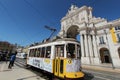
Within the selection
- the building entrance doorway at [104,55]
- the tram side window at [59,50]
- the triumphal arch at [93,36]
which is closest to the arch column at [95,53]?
the triumphal arch at [93,36]

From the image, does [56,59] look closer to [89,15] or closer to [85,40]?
[85,40]

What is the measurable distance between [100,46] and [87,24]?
28.8ft

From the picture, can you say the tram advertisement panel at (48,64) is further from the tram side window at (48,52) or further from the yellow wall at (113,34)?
the yellow wall at (113,34)

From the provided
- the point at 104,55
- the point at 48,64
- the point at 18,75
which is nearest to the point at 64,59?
the point at 48,64

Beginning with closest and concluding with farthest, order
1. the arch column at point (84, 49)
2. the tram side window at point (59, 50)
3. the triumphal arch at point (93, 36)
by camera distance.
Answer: the tram side window at point (59, 50) → the triumphal arch at point (93, 36) → the arch column at point (84, 49)

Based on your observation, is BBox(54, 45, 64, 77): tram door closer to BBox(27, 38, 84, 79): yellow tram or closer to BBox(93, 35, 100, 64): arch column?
BBox(27, 38, 84, 79): yellow tram

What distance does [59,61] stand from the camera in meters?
7.01

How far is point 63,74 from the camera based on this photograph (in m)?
6.48

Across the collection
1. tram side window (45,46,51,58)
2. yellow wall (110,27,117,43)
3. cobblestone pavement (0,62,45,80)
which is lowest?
cobblestone pavement (0,62,45,80)

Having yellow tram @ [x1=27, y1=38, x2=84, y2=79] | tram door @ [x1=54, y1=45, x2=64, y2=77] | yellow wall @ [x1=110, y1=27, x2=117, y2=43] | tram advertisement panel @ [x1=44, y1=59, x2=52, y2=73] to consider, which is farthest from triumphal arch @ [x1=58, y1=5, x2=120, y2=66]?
tram door @ [x1=54, y1=45, x2=64, y2=77]

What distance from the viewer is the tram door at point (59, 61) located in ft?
22.2

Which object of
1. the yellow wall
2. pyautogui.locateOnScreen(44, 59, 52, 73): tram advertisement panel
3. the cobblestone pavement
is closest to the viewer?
pyautogui.locateOnScreen(44, 59, 52, 73): tram advertisement panel

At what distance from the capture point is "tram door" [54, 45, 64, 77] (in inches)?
266

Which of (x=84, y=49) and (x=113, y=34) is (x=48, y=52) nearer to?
(x=84, y=49)
